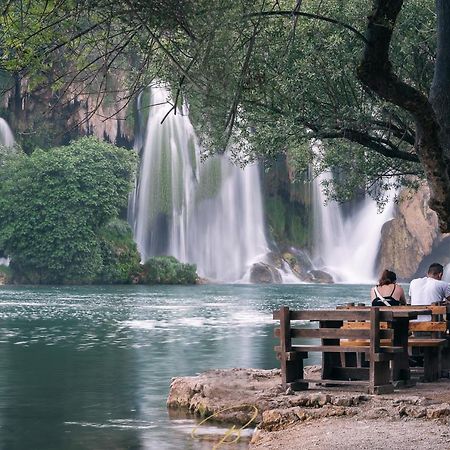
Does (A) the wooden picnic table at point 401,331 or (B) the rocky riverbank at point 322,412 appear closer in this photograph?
(B) the rocky riverbank at point 322,412

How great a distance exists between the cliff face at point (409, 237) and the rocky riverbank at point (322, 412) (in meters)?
63.4

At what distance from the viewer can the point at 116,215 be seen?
74.8 meters

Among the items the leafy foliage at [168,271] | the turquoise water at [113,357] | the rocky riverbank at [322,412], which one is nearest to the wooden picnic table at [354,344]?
the rocky riverbank at [322,412]

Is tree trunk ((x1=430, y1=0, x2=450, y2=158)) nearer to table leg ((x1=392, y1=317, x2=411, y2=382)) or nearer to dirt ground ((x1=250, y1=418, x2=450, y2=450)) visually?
dirt ground ((x1=250, y1=418, x2=450, y2=450))

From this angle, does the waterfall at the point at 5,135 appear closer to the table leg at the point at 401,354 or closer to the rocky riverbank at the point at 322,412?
the rocky riverbank at the point at 322,412

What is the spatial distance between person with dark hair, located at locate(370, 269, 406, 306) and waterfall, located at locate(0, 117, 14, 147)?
6339 cm

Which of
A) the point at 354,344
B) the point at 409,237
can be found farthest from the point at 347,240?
the point at 354,344

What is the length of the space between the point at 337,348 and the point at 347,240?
6489cm

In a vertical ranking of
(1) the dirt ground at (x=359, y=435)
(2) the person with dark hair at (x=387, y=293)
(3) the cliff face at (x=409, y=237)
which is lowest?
(1) the dirt ground at (x=359, y=435)

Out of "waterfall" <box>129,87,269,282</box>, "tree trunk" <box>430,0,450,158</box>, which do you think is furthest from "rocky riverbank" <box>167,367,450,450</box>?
"waterfall" <box>129,87,269,282</box>

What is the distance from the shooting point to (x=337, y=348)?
577 inches

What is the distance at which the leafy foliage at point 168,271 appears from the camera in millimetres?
73562

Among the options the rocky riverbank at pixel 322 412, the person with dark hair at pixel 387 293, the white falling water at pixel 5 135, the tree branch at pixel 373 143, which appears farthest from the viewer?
the white falling water at pixel 5 135

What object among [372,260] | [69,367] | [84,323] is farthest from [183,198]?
[69,367]
